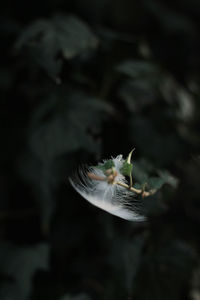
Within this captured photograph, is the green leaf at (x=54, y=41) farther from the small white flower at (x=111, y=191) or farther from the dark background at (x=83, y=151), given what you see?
the small white flower at (x=111, y=191)

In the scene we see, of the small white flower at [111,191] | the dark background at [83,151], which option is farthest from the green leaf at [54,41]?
the small white flower at [111,191]

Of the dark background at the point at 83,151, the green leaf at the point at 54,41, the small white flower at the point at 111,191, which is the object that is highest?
the small white flower at the point at 111,191

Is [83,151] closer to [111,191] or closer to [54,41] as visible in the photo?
[54,41]

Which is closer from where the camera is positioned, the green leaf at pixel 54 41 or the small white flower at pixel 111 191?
the small white flower at pixel 111 191

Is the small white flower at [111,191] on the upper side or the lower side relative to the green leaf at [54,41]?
upper

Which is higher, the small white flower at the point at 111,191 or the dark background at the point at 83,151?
the small white flower at the point at 111,191

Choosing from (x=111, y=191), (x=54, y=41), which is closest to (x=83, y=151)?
(x=54, y=41)
